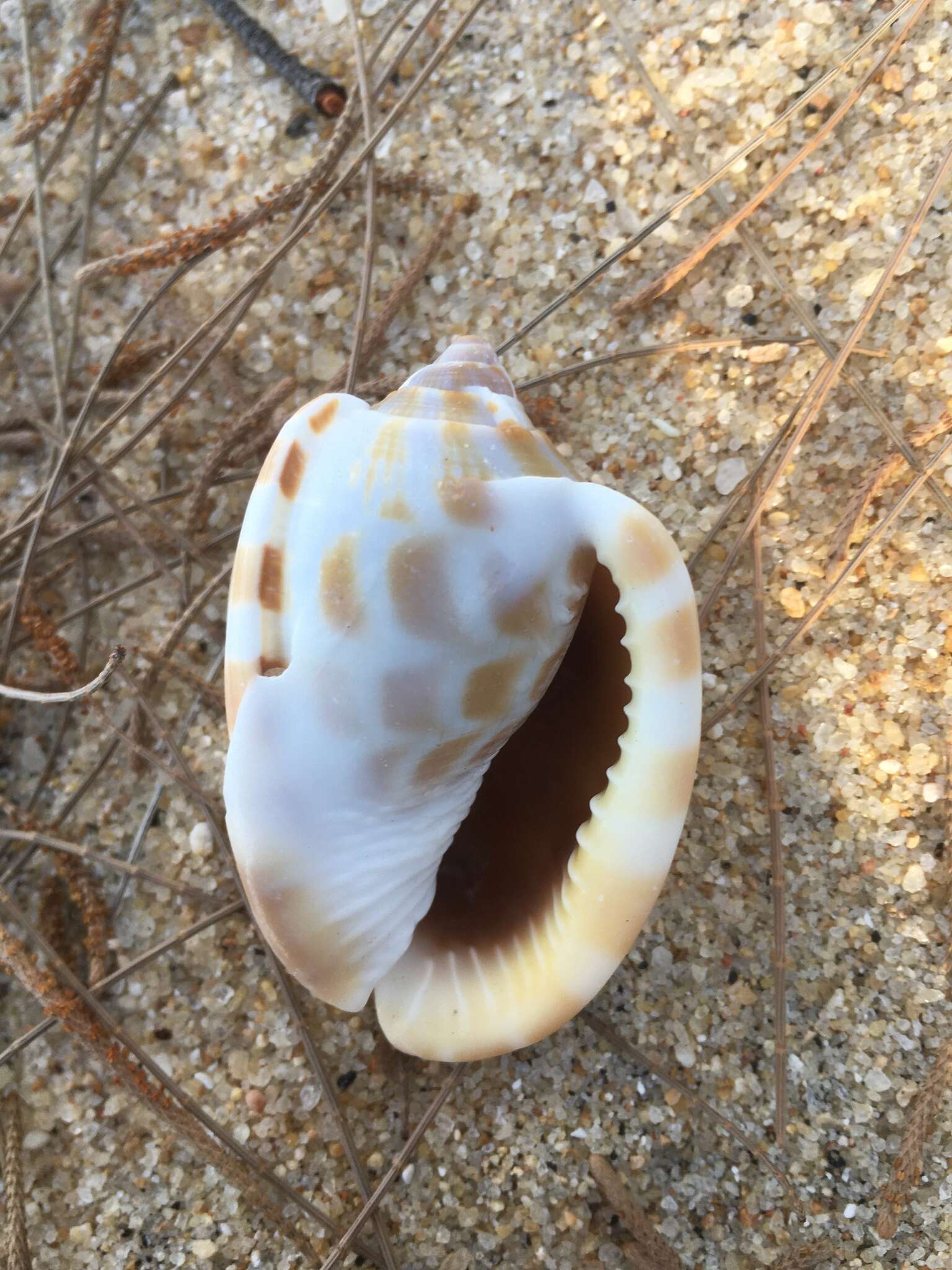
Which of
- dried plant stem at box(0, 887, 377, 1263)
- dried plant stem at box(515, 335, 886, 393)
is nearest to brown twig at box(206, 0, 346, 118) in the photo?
dried plant stem at box(515, 335, 886, 393)

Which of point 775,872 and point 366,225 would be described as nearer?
point 775,872

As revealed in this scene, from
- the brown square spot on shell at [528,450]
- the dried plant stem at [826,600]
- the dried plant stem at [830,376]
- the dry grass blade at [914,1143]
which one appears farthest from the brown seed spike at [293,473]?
the dry grass blade at [914,1143]

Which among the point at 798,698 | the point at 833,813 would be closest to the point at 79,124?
the point at 798,698

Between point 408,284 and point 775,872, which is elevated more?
point 408,284

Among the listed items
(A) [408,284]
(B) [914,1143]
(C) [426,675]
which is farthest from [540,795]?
(A) [408,284]

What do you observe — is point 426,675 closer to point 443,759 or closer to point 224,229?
point 443,759

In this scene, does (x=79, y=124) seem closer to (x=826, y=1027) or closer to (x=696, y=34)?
(x=696, y=34)

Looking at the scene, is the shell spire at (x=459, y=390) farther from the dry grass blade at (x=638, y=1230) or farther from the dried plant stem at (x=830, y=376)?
the dry grass blade at (x=638, y=1230)
